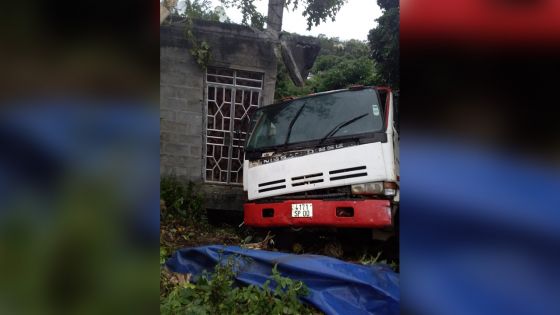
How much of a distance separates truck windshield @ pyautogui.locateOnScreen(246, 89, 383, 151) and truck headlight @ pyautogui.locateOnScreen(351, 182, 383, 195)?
512mm

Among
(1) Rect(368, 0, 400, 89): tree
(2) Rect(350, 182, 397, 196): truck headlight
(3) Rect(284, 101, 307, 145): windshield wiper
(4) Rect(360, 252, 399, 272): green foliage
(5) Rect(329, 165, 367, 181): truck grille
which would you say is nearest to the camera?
(4) Rect(360, 252, 399, 272): green foliage

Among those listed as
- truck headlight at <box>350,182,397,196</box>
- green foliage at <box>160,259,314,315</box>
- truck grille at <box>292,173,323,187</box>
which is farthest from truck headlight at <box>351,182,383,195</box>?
green foliage at <box>160,259,314,315</box>

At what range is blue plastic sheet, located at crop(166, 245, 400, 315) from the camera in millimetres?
2593

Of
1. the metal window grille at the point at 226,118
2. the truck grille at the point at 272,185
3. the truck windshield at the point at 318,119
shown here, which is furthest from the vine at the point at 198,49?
the truck grille at the point at 272,185

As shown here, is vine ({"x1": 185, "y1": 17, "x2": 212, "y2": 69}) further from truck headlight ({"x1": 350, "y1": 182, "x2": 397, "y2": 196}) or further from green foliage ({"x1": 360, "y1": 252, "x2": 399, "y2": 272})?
green foliage ({"x1": 360, "y1": 252, "x2": 399, "y2": 272})

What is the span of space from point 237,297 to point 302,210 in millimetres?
1326

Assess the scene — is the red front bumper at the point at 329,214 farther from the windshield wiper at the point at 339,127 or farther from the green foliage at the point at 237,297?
the green foliage at the point at 237,297

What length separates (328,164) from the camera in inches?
154

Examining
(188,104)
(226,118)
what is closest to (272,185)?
(226,118)
